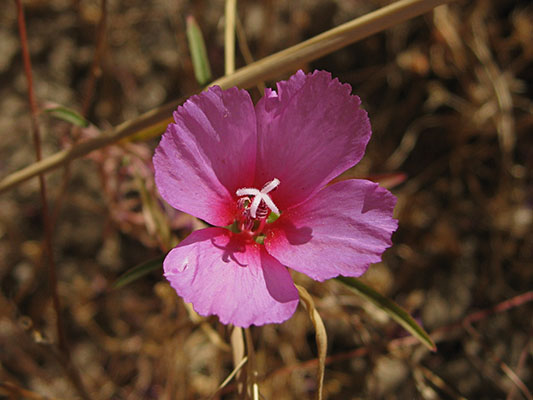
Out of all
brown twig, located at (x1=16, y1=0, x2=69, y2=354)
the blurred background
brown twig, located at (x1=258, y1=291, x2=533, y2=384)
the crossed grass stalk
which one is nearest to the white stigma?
the crossed grass stalk

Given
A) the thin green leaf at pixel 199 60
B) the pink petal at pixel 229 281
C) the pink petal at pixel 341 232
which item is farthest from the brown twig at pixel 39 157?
the pink petal at pixel 341 232

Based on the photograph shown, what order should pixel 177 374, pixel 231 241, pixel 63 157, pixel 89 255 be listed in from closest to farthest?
pixel 231 241 < pixel 63 157 < pixel 177 374 < pixel 89 255

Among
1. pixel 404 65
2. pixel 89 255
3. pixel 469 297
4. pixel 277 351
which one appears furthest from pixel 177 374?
pixel 404 65

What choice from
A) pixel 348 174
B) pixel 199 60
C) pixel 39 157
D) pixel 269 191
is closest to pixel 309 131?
pixel 269 191

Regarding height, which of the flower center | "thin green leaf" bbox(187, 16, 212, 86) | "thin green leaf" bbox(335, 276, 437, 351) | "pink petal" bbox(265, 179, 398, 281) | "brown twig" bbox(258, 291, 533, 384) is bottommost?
"brown twig" bbox(258, 291, 533, 384)

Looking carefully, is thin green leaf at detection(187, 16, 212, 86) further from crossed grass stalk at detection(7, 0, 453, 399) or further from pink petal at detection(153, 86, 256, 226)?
pink petal at detection(153, 86, 256, 226)

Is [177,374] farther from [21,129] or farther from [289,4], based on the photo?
[289,4]
